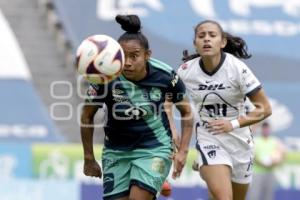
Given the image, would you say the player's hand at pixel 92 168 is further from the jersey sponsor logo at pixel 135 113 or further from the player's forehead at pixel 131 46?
the player's forehead at pixel 131 46

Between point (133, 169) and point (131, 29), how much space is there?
1060 mm

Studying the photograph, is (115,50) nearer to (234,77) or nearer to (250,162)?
(234,77)

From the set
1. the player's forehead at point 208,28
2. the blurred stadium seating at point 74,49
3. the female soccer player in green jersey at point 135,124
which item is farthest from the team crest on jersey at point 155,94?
the blurred stadium seating at point 74,49

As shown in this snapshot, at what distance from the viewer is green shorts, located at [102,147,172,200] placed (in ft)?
23.7

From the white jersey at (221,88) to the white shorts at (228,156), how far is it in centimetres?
6

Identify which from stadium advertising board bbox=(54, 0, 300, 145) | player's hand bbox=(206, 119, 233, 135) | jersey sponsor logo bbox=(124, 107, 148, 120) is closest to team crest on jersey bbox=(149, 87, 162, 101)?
jersey sponsor logo bbox=(124, 107, 148, 120)

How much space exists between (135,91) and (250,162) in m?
1.46

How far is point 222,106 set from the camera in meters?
7.86

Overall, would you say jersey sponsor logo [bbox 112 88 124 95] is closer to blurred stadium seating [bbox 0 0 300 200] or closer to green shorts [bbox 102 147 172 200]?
green shorts [bbox 102 147 172 200]

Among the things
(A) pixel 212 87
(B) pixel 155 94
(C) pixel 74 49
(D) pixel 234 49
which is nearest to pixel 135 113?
(B) pixel 155 94

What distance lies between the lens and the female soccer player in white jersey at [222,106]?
7660mm

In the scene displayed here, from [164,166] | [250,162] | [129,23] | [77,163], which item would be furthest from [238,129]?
[77,163]

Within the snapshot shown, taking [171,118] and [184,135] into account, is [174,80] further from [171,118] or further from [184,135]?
[171,118]

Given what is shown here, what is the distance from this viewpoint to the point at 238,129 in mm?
7992
